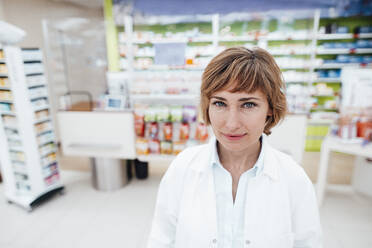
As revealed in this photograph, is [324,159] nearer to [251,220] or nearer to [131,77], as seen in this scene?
[251,220]

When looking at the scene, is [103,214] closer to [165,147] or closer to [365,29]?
[165,147]

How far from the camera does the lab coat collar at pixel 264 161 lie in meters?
1.05

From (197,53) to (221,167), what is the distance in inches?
169

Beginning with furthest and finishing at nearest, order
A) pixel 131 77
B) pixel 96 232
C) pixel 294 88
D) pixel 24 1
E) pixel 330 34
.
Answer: pixel 294 88
pixel 330 34
pixel 24 1
pixel 131 77
pixel 96 232

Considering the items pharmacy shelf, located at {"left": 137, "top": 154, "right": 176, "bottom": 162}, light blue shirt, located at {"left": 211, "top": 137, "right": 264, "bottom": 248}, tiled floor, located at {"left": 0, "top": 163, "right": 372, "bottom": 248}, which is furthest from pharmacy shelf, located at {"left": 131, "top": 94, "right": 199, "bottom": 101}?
light blue shirt, located at {"left": 211, "top": 137, "right": 264, "bottom": 248}

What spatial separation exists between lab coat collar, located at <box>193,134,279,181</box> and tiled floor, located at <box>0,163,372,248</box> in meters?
1.91

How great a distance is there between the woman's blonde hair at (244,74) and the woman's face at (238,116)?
3cm

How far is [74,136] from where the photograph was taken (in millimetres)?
3438

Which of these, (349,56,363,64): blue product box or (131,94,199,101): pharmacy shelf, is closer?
(131,94,199,101): pharmacy shelf

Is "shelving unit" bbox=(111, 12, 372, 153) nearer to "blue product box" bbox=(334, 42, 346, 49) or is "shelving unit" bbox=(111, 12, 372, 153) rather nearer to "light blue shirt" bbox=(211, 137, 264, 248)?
"blue product box" bbox=(334, 42, 346, 49)

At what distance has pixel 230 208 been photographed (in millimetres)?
1062

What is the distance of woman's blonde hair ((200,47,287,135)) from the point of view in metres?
0.91

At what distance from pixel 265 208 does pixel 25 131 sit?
300 cm

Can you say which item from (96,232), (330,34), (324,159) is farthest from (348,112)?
(96,232)
